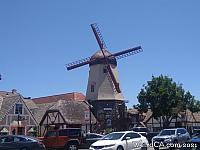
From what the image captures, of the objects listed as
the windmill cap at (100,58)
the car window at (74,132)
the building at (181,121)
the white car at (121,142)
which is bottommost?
the white car at (121,142)

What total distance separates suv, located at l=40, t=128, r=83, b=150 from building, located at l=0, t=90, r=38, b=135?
25944mm

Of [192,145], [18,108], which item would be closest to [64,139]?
[192,145]

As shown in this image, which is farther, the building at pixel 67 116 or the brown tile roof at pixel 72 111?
the brown tile roof at pixel 72 111

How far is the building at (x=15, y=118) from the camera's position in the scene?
56125 mm

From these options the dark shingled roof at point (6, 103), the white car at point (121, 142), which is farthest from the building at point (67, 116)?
the white car at point (121, 142)

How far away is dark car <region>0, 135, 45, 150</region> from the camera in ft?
→ 80.9

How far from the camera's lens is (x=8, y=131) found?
55.8 metres

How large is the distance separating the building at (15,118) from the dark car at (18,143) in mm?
30865

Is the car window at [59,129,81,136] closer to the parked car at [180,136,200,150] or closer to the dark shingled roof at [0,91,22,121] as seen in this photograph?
the parked car at [180,136,200,150]

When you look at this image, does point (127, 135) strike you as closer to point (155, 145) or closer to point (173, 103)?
point (155, 145)

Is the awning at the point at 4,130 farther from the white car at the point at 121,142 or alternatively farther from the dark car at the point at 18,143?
the white car at the point at 121,142

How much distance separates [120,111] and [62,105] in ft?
34.7

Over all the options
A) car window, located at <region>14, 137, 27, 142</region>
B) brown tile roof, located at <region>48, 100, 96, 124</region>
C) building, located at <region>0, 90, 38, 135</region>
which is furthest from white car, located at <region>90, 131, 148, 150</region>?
brown tile roof, located at <region>48, 100, 96, 124</region>

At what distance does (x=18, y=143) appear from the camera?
81.8 feet
